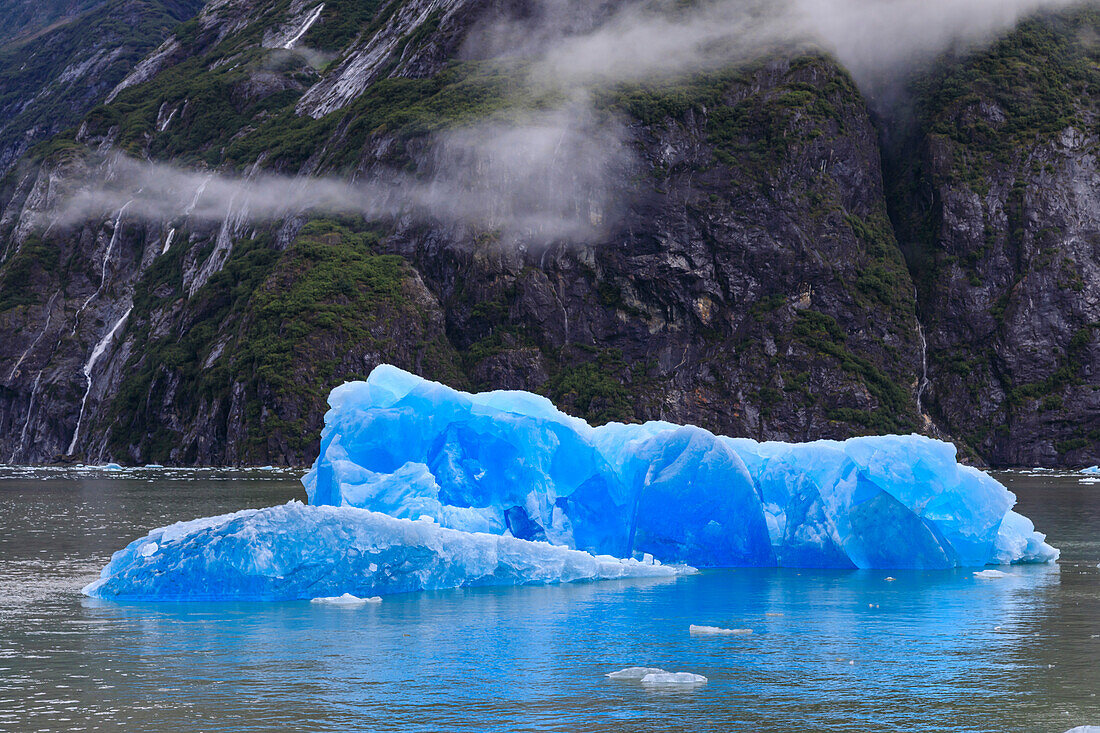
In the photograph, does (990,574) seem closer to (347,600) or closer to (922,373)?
(347,600)

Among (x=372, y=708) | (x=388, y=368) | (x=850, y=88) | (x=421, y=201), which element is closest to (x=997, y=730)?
(x=372, y=708)

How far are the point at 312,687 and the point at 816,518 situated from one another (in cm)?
1974

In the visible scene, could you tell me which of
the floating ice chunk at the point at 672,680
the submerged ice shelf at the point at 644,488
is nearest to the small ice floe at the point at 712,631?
the floating ice chunk at the point at 672,680

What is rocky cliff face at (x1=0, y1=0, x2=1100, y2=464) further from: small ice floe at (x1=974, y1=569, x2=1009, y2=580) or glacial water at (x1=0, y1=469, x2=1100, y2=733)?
glacial water at (x1=0, y1=469, x2=1100, y2=733)

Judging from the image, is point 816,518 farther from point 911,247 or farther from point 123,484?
point 911,247

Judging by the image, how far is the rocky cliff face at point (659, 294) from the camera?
140 meters

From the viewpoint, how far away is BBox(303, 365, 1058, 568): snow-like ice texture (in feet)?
110

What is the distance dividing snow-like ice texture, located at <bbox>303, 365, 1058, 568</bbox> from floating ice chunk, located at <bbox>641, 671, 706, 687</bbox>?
14541 mm

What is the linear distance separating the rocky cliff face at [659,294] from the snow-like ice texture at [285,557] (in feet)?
336

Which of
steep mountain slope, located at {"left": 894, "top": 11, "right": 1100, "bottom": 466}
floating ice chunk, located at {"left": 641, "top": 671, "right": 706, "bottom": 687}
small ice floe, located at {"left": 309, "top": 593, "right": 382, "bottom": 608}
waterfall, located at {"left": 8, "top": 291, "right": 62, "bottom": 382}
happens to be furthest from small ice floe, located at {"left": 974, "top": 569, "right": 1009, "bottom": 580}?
waterfall, located at {"left": 8, "top": 291, "right": 62, "bottom": 382}

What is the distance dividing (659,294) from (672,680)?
Result: 133 metres

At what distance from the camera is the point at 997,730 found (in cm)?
1595

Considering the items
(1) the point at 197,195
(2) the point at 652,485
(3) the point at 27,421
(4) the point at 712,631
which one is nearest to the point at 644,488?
(2) the point at 652,485

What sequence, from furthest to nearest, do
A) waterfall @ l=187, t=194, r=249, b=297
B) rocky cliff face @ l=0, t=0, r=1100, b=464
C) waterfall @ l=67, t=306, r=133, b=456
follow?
1. waterfall @ l=187, t=194, r=249, b=297
2. waterfall @ l=67, t=306, r=133, b=456
3. rocky cliff face @ l=0, t=0, r=1100, b=464
